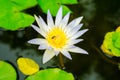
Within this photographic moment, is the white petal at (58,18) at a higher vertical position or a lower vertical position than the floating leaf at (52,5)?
lower

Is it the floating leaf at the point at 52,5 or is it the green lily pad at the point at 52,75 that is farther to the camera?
the floating leaf at the point at 52,5

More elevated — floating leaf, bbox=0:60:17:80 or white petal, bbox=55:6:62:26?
white petal, bbox=55:6:62:26

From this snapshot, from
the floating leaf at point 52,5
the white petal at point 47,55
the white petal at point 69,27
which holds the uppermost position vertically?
the floating leaf at point 52,5

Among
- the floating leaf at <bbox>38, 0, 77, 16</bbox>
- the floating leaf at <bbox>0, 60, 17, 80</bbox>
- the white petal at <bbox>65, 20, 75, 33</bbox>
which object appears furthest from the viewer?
the floating leaf at <bbox>38, 0, 77, 16</bbox>

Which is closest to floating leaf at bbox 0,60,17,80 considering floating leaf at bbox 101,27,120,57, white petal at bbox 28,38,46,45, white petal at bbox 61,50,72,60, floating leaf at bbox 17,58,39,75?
floating leaf at bbox 17,58,39,75

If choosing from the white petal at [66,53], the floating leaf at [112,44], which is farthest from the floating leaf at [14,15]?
the floating leaf at [112,44]

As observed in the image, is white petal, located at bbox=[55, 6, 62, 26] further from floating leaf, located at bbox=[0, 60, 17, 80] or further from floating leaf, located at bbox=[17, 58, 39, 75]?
floating leaf, located at bbox=[0, 60, 17, 80]

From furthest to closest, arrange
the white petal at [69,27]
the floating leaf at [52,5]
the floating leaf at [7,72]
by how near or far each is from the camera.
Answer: the floating leaf at [52,5] → the white petal at [69,27] → the floating leaf at [7,72]

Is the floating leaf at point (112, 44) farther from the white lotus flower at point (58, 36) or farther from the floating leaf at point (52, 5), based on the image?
the floating leaf at point (52, 5)
